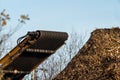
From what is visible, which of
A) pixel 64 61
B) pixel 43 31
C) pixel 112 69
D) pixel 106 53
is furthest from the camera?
pixel 64 61

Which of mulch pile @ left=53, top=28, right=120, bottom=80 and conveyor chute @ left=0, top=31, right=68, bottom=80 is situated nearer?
conveyor chute @ left=0, top=31, right=68, bottom=80

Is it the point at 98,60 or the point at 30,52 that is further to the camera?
the point at 98,60

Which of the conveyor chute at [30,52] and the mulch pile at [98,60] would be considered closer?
the conveyor chute at [30,52]

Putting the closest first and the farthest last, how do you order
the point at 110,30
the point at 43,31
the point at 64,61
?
the point at 43,31 < the point at 110,30 < the point at 64,61

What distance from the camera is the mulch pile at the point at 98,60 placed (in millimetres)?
11859

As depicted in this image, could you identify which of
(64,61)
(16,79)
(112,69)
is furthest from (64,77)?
(64,61)

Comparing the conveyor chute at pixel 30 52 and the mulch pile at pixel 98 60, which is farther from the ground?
the conveyor chute at pixel 30 52

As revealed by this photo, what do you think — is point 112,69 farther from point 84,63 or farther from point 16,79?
point 16,79

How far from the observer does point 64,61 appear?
117 feet

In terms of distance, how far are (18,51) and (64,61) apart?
28596 mm

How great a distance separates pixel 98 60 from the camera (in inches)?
498

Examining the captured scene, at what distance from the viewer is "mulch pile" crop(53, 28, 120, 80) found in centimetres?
1186

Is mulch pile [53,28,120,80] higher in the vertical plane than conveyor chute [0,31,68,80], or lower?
lower

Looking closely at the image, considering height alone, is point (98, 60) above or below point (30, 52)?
below
